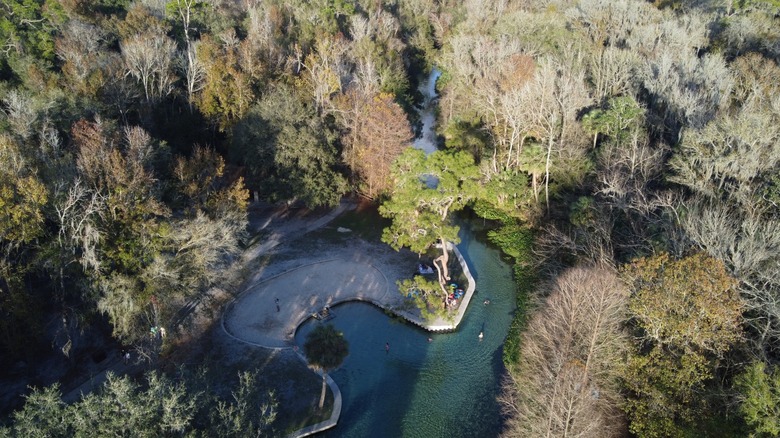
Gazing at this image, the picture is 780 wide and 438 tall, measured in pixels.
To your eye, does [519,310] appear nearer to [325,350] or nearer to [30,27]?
[325,350]

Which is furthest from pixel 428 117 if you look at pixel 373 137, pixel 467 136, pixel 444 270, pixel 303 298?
pixel 303 298

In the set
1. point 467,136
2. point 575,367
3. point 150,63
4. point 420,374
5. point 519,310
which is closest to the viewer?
point 575,367

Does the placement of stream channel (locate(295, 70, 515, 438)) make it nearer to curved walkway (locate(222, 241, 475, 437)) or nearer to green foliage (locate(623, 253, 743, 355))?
curved walkway (locate(222, 241, 475, 437))

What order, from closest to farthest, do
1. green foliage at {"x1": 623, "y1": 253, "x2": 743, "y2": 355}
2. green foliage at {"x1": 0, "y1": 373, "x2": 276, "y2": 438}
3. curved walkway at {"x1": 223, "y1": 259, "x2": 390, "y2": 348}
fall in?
green foliage at {"x1": 0, "y1": 373, "x2": 276, "y2": 438}
green foliage at {"x1": 623, "y1": 253, "x2": 743, "y2": 355}
curved walkway at {"x1": 223, "y1": 259, "x2": 390, "y2": 348}

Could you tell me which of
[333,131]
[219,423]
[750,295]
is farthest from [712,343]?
[333,131]

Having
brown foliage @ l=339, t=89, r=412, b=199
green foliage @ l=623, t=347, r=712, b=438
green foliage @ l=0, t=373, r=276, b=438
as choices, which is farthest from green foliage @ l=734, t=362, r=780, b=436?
brown foliage @ l=339, t=89, r=412, b=199

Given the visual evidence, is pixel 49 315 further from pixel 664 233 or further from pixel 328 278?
pixel 664 233

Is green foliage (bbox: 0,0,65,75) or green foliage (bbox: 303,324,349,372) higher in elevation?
green foliage (bbox: 0,0,65,75)
